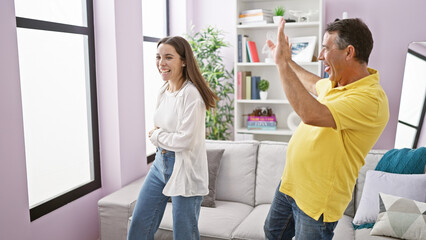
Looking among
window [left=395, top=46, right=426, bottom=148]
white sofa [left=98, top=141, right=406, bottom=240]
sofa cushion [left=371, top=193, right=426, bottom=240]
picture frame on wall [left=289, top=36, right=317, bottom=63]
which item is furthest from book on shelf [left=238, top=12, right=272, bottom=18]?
sofa cushion [left=371, top=193, right=426, bottom=240]

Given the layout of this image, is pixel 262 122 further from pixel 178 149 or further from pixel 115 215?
pixel 178 149

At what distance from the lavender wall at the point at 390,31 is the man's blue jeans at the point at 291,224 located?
103 inches

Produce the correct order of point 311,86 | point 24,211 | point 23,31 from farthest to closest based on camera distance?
point 23,31, point 24,211, point 311,86

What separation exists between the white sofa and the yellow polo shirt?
0.87 metres

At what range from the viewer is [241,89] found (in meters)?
4.22

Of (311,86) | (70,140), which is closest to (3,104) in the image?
(70,140)

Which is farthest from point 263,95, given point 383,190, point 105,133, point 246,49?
point 383,190

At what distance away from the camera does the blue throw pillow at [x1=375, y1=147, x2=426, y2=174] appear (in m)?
2.65

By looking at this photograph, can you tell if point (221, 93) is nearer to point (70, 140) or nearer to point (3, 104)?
point (70, 140)

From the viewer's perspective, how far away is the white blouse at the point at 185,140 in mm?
2025

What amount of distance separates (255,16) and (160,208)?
253 centimetres

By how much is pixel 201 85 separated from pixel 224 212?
3.43ft

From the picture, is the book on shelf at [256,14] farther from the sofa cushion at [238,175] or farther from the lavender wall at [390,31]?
the sofa cushion at [238,175]

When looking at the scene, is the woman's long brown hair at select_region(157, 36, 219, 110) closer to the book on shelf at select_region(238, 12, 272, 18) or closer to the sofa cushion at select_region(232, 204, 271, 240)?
the sofa cushion at select_region(232, 204, 271, 240)
